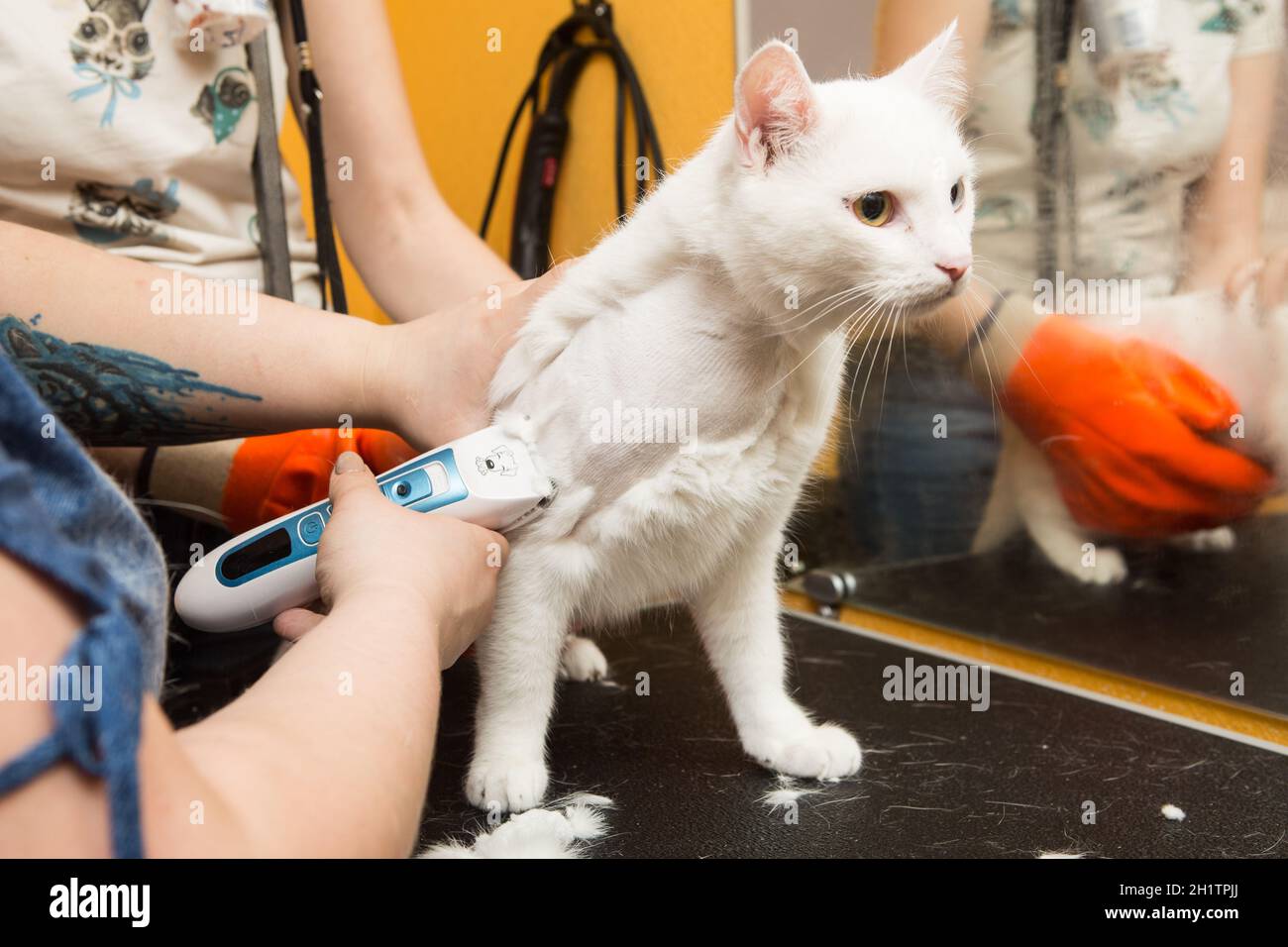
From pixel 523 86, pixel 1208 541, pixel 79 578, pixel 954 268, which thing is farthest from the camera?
pixel 523 86

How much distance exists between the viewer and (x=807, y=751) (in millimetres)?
737

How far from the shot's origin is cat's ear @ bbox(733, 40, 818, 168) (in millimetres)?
655

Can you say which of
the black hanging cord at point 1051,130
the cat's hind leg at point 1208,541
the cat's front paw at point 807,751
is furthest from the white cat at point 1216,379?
the cat's front paw at point 807,751

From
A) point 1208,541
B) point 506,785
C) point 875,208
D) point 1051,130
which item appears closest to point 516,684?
point 506,785

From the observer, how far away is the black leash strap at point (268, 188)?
985mm

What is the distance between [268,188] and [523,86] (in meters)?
0.80

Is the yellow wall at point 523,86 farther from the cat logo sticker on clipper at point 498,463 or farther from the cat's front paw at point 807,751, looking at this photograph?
the cat's front paw at point 807,751

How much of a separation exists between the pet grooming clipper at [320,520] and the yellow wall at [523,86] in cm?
44

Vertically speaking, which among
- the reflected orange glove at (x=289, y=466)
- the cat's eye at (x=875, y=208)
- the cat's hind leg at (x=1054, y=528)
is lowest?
the cat's hind leg at (x=1054, y=528)

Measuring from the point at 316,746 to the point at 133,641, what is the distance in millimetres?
91

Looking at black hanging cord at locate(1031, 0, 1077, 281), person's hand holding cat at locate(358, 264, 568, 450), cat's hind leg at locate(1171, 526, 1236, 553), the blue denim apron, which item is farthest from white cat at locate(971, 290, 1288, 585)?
the blue denim apron

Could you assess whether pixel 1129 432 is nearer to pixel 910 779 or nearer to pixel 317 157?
pixel 910 779

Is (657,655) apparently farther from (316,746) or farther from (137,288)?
(316,746)

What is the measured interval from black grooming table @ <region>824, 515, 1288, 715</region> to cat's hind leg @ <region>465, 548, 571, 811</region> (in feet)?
1.96
